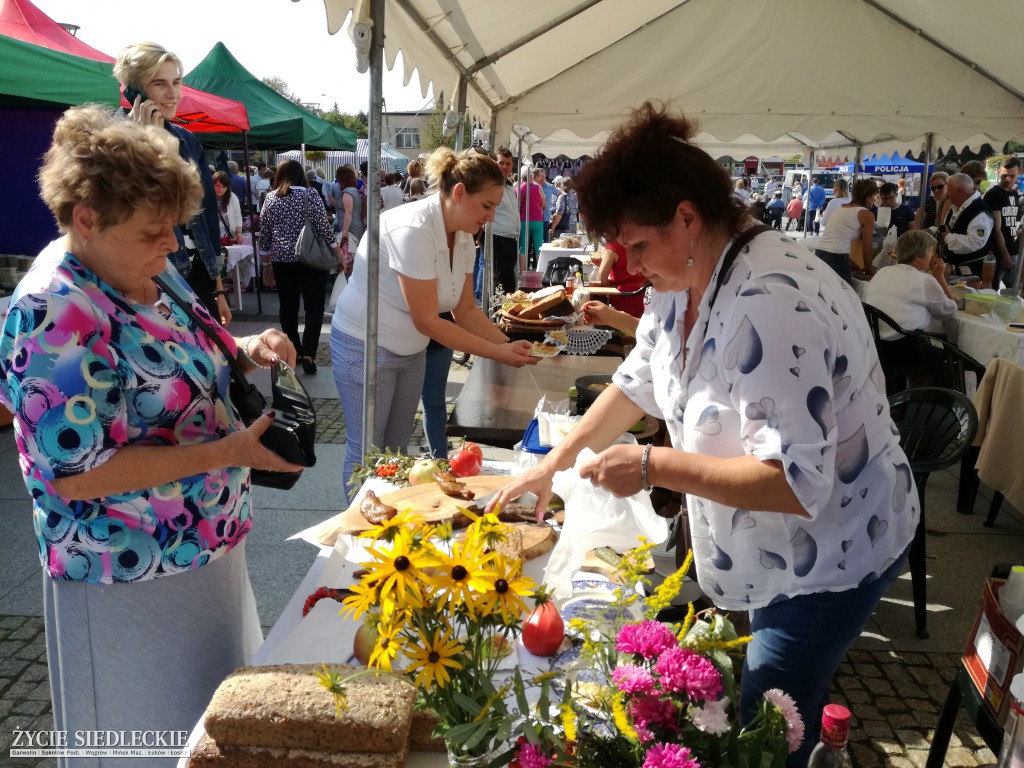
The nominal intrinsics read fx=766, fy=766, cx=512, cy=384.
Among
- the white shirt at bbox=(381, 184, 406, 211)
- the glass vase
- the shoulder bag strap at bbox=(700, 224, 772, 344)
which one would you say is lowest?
the glass vase

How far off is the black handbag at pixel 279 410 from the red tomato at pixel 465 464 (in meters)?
0.73

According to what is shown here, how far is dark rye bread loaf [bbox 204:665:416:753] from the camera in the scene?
3.83 feet

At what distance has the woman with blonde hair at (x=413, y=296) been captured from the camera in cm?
300

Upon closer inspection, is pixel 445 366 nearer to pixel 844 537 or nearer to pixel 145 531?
pixel 145 531

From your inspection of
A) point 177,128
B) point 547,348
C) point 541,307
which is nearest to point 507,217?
point 541,307

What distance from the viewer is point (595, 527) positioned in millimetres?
Answer: 1890

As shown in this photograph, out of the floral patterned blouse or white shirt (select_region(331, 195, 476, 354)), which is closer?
the floral patterned blouse

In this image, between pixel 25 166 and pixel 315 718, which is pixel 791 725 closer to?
pixel 315 718

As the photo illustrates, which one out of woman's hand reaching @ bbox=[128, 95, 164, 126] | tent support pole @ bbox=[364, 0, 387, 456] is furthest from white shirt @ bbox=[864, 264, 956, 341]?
woman's hand reaching @ bbox=[128, 95, 164, 126]

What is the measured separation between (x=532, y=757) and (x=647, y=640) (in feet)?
0.64

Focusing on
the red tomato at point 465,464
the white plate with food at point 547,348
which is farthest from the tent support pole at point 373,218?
the white plate with food at point 547,348

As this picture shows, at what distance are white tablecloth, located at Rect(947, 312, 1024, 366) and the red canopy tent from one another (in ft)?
24.5

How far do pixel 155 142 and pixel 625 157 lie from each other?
3.04ft

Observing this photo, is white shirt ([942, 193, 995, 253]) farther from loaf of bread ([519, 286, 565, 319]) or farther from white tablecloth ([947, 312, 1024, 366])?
loaf of bread ([519, 286, 565, 319])
